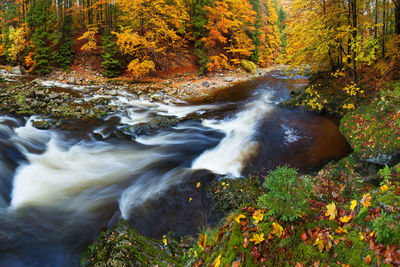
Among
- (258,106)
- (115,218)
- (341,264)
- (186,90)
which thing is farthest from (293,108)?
(341,264)

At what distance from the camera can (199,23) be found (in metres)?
21.9

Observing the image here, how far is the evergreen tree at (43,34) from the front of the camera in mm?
20469

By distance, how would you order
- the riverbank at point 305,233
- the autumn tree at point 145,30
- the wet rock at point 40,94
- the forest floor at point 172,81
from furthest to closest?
the autumn tree at point 145,30 → the forest floor at point 172,81 → the wet rock at point 40,94 → the riverbank at point 305,233

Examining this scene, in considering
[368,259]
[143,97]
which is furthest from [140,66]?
[368,259]

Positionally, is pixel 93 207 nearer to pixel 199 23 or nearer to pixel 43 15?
pixel 199 23

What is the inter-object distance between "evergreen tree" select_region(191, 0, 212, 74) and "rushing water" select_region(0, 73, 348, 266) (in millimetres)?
10116

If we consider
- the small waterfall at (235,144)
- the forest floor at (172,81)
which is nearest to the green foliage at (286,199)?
the small waterfall at (235,144)

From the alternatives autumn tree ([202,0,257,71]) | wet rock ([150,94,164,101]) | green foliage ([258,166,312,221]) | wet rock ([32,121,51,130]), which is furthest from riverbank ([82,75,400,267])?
autumn tree ([202,0,257,71])

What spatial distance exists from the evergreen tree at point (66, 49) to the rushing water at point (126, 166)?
511 inches

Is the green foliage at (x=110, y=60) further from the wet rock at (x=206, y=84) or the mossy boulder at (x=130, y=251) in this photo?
the mossy boulder at (x=130, y=251)

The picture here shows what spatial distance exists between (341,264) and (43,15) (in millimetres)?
29756

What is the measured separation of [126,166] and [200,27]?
18834 millimetres

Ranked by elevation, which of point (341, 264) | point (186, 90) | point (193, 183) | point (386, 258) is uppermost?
point (186, 90)

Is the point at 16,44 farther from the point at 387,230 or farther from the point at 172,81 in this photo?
the point at 387,230
